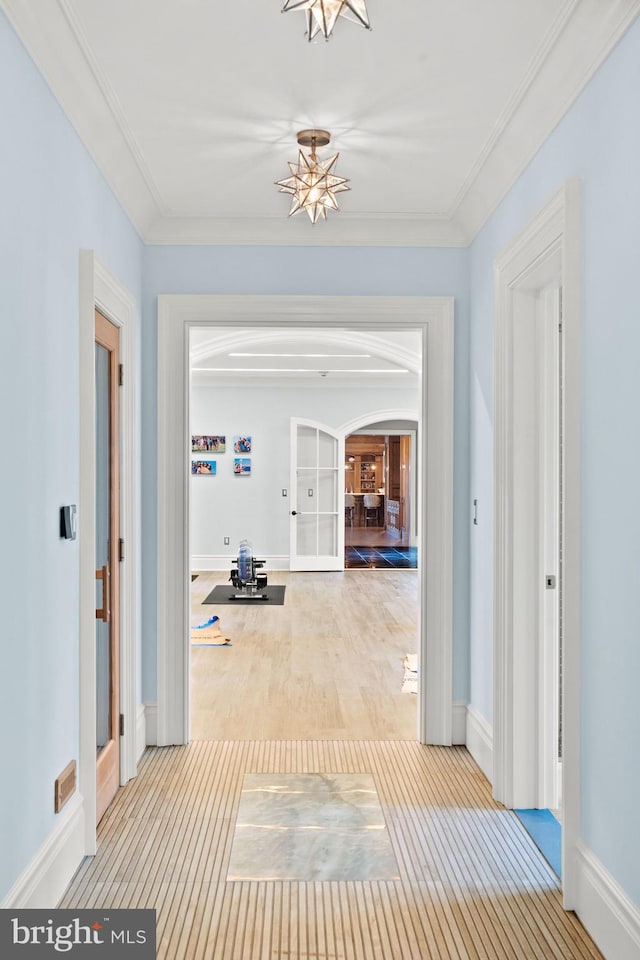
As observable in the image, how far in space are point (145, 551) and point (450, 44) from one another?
8.39 feet

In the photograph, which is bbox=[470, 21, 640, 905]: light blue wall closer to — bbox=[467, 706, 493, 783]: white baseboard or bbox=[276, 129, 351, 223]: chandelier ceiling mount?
bbox=[276, 129, 351, 223]: chandelier ceiling mount

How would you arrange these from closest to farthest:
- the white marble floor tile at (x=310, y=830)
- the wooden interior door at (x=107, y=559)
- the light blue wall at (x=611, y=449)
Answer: the light blue wall at (x=611, y=449) < the white marble floor tile at (x=310, y=830) < the wooden interior door at (x=107, y=559)

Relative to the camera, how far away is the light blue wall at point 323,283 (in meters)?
3.76

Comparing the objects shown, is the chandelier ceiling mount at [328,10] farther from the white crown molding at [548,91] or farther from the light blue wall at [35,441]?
the light blue wall at [35,441]

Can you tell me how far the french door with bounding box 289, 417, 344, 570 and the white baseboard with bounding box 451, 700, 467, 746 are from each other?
6823mm

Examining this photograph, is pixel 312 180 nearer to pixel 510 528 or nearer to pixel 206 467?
pixel 510 528

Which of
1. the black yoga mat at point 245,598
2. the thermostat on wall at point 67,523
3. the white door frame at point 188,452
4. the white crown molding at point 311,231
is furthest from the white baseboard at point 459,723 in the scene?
the black yoga mat at point 245,598

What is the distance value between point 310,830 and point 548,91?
270 cm

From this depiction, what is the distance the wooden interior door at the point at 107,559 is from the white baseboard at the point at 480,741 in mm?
1604

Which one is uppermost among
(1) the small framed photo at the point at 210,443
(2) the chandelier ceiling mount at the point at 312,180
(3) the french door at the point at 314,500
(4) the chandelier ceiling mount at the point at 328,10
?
(2) the chandelier ceiling mount at the point at 312,180

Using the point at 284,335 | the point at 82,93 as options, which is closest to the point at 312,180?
the point at 82,93

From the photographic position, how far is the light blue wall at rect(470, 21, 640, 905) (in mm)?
1921

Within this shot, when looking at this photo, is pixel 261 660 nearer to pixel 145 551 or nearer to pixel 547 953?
pixel 145 551

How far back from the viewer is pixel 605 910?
2076mm
